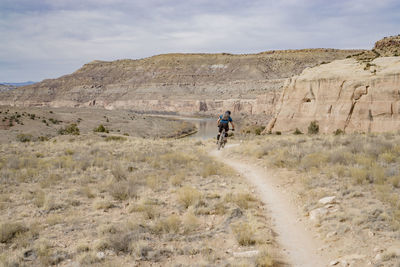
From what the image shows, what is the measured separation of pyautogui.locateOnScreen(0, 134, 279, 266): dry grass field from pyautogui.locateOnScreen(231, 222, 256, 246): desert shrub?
2 cm

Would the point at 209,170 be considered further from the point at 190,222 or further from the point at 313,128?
the point at 313,128

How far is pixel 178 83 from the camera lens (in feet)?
408

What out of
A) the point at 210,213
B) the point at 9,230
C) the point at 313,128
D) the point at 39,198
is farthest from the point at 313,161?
the point at 313,128

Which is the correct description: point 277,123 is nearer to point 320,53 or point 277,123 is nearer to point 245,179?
point 245,179

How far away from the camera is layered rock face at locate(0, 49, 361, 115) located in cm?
10562

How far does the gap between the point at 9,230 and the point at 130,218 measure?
2425mm

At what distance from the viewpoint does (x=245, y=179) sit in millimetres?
10539

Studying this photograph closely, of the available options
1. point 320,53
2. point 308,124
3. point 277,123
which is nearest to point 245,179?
point 308,124

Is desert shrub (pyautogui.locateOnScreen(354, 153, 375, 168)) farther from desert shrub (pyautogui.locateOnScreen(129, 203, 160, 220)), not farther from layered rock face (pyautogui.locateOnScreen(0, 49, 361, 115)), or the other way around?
layered rock face (pyautogui.locateOnScreen(0, 49, 361, 115))

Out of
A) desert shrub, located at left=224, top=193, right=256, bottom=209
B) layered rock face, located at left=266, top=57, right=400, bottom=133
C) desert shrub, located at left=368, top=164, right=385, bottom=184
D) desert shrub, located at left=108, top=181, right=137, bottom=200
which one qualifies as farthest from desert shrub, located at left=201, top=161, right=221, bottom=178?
layered rock face, located at left=266, top=57, right=400, bottom=133

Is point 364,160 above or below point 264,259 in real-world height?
above

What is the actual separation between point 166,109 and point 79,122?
2153 inches

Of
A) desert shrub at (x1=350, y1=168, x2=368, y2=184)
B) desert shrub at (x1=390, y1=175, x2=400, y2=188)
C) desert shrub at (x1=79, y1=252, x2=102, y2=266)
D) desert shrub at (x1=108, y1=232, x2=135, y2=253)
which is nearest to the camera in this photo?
desert shrub at (x1=79, y1=252, x2=102, y2=266)

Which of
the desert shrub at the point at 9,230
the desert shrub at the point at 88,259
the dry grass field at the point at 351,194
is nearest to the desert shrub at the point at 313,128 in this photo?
the dry grass field at the point at 351,194
